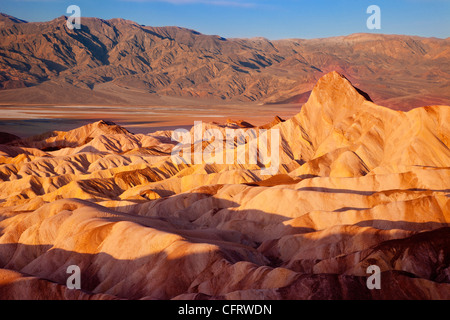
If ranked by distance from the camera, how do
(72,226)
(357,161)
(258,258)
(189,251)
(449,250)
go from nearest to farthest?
(449,250) < (189,251) < (258,258) < (72,226) < (357,161)

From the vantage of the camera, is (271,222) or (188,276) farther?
(271,222)

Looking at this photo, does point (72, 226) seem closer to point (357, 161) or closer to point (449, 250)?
point (449, 250)

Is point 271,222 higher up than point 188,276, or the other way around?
point 271,222

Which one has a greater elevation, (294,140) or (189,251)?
(294,140)

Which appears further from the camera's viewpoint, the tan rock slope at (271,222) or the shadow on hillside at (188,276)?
the tan rock slope at (271,222)

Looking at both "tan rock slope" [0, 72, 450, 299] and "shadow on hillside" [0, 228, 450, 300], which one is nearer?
"shadow on hillside" [0, 228, 450, 300]

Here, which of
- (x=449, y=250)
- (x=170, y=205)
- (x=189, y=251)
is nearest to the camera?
(x=449, y=250)
